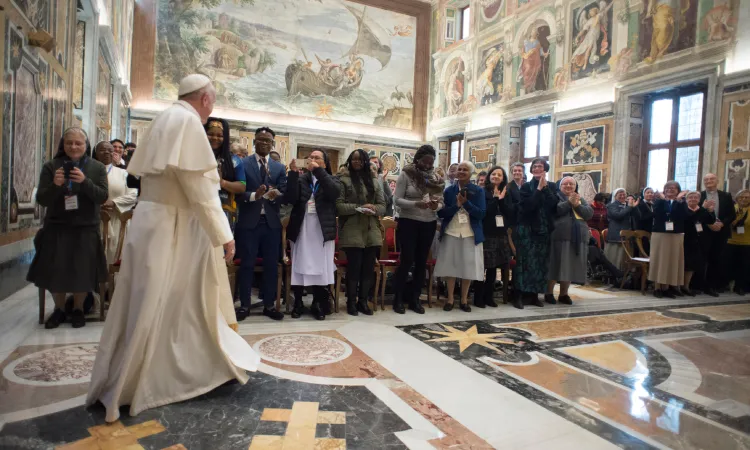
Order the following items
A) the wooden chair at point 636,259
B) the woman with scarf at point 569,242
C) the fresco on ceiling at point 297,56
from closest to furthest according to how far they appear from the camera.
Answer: the woman with scarf at point 569,242, the wooden chair at point 636,259, the fresco on ceiling at point 297,56

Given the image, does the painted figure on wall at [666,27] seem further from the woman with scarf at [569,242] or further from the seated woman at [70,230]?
the seated woman at [70,230]

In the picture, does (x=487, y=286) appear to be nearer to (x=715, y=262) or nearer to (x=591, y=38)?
(x=715, y=262)

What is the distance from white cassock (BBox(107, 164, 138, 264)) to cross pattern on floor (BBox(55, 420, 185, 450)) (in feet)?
9.19

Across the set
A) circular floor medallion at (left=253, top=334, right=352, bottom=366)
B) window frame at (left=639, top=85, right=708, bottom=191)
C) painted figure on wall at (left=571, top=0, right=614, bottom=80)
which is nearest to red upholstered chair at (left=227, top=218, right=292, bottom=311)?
circular floor medallion at (left=253, top=334, right=352, bottom=366)

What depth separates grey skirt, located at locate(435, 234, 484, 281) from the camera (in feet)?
17.1

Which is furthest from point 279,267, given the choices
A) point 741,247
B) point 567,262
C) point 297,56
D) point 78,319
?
point 297,56

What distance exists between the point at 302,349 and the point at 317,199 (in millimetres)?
1622

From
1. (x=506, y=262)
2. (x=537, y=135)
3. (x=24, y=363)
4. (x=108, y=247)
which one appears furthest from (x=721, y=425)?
(x=537, y=135)

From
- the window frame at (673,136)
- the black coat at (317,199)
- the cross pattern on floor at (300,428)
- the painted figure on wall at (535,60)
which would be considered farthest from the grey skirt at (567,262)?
the painted figure on wall at (535,60)

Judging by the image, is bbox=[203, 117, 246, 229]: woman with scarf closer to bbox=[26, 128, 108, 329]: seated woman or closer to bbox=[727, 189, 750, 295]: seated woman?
bbox=[26, 128, 108, 329]: seated woman

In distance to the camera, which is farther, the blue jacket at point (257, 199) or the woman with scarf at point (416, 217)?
the woman with scarf at point (416, 217)

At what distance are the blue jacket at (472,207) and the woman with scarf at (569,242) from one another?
4.21 ft

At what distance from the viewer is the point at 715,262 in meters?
7.42

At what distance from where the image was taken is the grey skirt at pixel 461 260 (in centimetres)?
520
